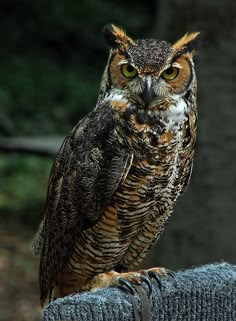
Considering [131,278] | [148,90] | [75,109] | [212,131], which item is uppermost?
[148,90]

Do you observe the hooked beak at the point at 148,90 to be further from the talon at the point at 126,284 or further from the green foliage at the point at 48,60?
the green foliage at the point at 48,60

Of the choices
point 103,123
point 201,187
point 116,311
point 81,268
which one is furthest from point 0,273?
point 116,311

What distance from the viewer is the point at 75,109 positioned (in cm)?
1216

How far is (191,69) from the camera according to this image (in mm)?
3264

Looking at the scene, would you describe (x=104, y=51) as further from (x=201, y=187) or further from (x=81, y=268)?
(x=81, y=268)

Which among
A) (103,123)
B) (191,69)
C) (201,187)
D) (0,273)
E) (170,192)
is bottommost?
(0,273)

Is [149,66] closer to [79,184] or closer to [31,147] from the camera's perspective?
[79,184]

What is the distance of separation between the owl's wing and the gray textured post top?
2.03 ft

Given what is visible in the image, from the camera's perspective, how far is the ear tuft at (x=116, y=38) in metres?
3.17

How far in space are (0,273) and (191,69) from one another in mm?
4736

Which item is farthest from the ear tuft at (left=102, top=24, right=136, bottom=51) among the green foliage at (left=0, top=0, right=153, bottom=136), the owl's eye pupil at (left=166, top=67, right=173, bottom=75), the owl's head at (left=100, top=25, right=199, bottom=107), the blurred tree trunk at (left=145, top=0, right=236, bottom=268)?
the green foliage at (left=0, top=0, right=153, bottom=136)

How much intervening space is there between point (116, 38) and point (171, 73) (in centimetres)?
22

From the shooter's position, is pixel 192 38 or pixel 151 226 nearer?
pixel 192 38

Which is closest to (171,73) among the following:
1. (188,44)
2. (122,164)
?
(188,44)
